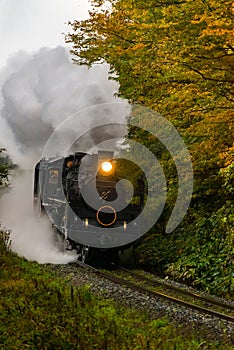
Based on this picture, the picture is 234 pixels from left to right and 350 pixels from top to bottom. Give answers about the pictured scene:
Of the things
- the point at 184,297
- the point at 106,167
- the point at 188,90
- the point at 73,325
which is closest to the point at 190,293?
the point at 184,297

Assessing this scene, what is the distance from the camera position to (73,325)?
21.3 feet

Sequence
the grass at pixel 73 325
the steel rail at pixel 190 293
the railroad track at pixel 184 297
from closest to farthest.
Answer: the grass at pixel 73 325
the railroad track at pixel 184 297
the steel rail at pixel 190 293

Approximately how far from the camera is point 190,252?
45.8ft

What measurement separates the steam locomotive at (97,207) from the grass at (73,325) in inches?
201

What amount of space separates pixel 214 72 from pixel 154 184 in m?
6.78

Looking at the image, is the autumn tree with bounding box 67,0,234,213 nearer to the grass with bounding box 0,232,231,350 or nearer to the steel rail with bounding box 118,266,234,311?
the steel rail with bounding box 118,266,234,311

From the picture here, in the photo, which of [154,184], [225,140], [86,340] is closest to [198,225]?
[154,184]

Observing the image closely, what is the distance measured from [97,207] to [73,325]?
7969 mm

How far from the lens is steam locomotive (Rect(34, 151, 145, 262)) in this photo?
567 inches

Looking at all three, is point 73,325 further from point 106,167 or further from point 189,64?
point 106,167

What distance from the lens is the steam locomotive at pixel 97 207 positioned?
14391mm

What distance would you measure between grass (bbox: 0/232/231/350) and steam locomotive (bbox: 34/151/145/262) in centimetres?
511

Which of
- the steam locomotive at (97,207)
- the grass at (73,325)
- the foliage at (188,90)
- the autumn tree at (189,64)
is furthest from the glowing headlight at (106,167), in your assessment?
the grass at (73,325)

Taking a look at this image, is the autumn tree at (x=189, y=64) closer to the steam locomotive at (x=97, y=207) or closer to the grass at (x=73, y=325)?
the steam locomotive at (x=97, y=207)
